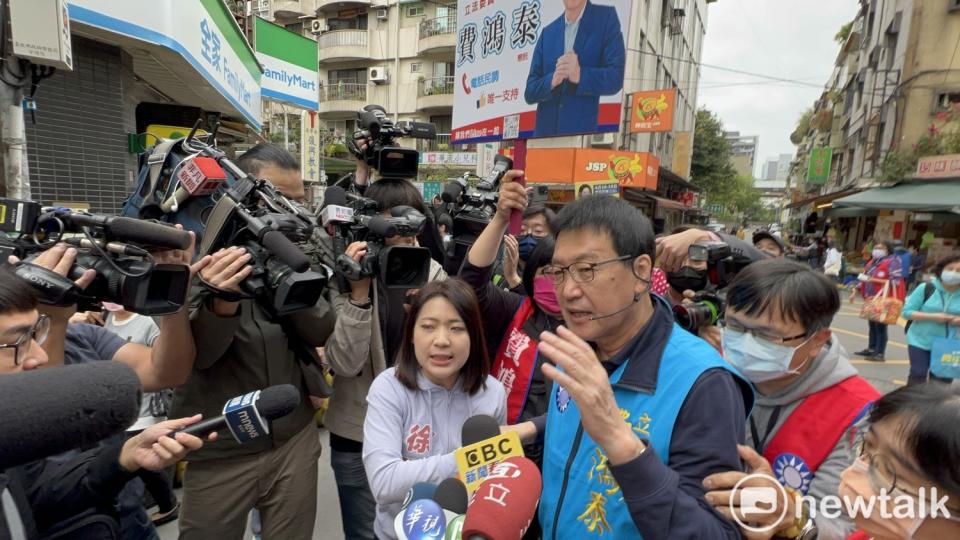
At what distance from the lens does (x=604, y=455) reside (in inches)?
50.9

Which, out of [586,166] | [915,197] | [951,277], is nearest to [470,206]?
[951,277]

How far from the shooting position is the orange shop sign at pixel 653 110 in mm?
14617

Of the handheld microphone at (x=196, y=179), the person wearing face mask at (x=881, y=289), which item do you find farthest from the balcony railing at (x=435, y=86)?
the handheld microphone at (x=196, y=179)

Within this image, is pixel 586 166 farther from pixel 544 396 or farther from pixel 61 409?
pixel 61 409

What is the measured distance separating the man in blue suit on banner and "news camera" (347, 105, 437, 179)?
1.21 meters

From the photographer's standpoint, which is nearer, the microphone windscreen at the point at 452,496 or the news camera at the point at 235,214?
the microphone windscreen at the point at 452,496

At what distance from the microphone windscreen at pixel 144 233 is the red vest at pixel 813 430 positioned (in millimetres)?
2004

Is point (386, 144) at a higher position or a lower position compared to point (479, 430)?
higher

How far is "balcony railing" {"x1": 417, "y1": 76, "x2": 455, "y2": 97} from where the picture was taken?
886 inches

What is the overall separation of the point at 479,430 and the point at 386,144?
200 centimetres

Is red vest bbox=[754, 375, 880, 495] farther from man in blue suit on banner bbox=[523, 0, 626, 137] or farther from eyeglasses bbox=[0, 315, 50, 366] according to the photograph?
man in blue suit on banner bbox=[523, 0, 626, 137]

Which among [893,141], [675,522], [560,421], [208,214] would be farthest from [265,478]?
[893,141]

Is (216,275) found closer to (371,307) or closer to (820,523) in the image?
(371,307)

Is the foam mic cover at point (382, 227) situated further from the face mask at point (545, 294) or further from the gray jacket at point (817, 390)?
the gray jacket at point (817, 390)
